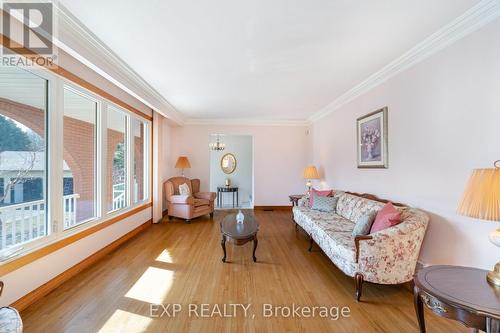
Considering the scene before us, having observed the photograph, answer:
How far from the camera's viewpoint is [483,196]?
130cm

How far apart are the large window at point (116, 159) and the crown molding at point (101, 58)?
63 centimetres

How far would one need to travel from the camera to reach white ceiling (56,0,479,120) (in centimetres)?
190

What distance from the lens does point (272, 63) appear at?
2.93 metres

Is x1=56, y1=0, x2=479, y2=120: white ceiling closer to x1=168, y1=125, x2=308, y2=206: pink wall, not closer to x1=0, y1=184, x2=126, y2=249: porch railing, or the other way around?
x1=0, y1=184, x2=126, y2=249: porch railing

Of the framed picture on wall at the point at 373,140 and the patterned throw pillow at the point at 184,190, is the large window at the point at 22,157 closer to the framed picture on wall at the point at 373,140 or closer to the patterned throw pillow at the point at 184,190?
the patterned throw pillow at the point at 184,190

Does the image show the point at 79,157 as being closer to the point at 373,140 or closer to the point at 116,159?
the point at 116,159

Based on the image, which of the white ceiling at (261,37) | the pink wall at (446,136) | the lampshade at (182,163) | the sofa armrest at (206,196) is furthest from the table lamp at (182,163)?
the pink wall at (446,136)

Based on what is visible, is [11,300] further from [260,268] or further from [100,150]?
[260,268]

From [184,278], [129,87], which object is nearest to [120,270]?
[184,278]

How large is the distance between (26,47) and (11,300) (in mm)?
2279

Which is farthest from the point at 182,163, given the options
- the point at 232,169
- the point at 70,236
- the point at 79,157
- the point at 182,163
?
the point at 70,236

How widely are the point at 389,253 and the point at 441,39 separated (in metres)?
2.24

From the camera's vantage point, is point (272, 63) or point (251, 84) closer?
point (272, 63)

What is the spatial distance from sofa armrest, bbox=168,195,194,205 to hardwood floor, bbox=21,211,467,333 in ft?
4.84
